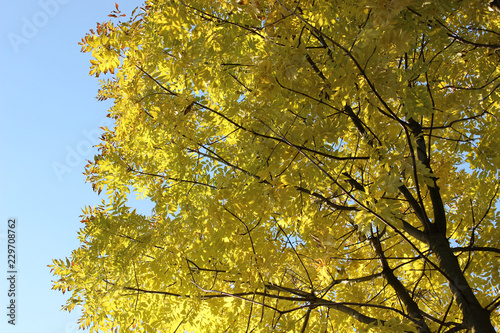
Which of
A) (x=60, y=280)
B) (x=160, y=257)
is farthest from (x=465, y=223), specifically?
(x=60, y=280)

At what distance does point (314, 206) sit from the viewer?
3139 mm

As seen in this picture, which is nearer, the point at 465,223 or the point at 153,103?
the point at 153,103

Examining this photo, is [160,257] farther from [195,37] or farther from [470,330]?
[470,330]

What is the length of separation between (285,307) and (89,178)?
2690 millimetres

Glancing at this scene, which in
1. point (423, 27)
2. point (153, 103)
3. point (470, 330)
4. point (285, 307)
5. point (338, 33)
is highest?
point (153, 103)

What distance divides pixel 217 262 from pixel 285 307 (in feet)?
2.57

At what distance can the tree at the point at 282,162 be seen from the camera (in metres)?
2.21

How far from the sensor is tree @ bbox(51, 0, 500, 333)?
7.24ft

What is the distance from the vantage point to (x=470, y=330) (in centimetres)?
236

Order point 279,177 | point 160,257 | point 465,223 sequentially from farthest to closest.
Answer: point 465,223
point 160,257
point 279,177

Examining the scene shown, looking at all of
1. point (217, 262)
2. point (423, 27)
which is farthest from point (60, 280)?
point (423, 27)

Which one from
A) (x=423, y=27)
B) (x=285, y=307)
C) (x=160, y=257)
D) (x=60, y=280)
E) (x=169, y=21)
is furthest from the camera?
(x=60, y=280)

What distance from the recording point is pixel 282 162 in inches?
115

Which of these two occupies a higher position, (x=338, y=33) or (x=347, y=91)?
(x=338, y=33)
